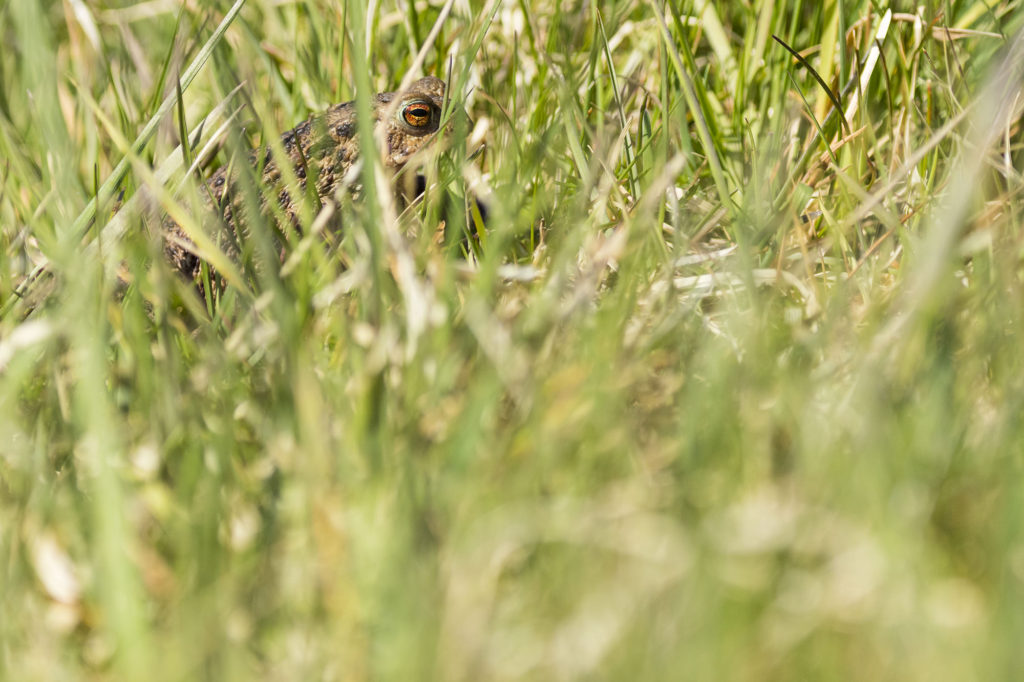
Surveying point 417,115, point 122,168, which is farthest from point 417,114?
point 122,168

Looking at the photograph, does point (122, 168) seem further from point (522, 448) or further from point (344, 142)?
point (344, 142)

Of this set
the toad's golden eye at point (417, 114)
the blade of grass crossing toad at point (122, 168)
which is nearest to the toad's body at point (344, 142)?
the toad's golden eye at point (417, 114)

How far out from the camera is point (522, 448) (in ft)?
3.17

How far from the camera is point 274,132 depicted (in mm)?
1236

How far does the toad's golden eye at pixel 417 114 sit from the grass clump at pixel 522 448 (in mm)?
863

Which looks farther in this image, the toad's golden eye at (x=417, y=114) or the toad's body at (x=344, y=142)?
the toad's golden eye at (x=417, y=114)

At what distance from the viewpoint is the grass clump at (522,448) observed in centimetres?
76

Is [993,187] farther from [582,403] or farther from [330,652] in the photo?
[330,652]

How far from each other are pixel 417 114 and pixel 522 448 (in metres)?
1.65

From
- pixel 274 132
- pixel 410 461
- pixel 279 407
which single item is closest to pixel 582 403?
pixel 410 461

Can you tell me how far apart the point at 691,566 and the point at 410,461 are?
0.31m

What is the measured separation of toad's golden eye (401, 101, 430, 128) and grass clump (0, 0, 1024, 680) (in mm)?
863

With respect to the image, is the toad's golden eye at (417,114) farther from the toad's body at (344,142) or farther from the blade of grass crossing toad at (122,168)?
the blade of grass crossing toad at (122,168)

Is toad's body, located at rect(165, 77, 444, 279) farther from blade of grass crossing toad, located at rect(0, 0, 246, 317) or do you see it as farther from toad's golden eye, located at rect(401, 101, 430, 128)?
blade of grass crossing toad, located at rect(0, 0, 246, 317)
